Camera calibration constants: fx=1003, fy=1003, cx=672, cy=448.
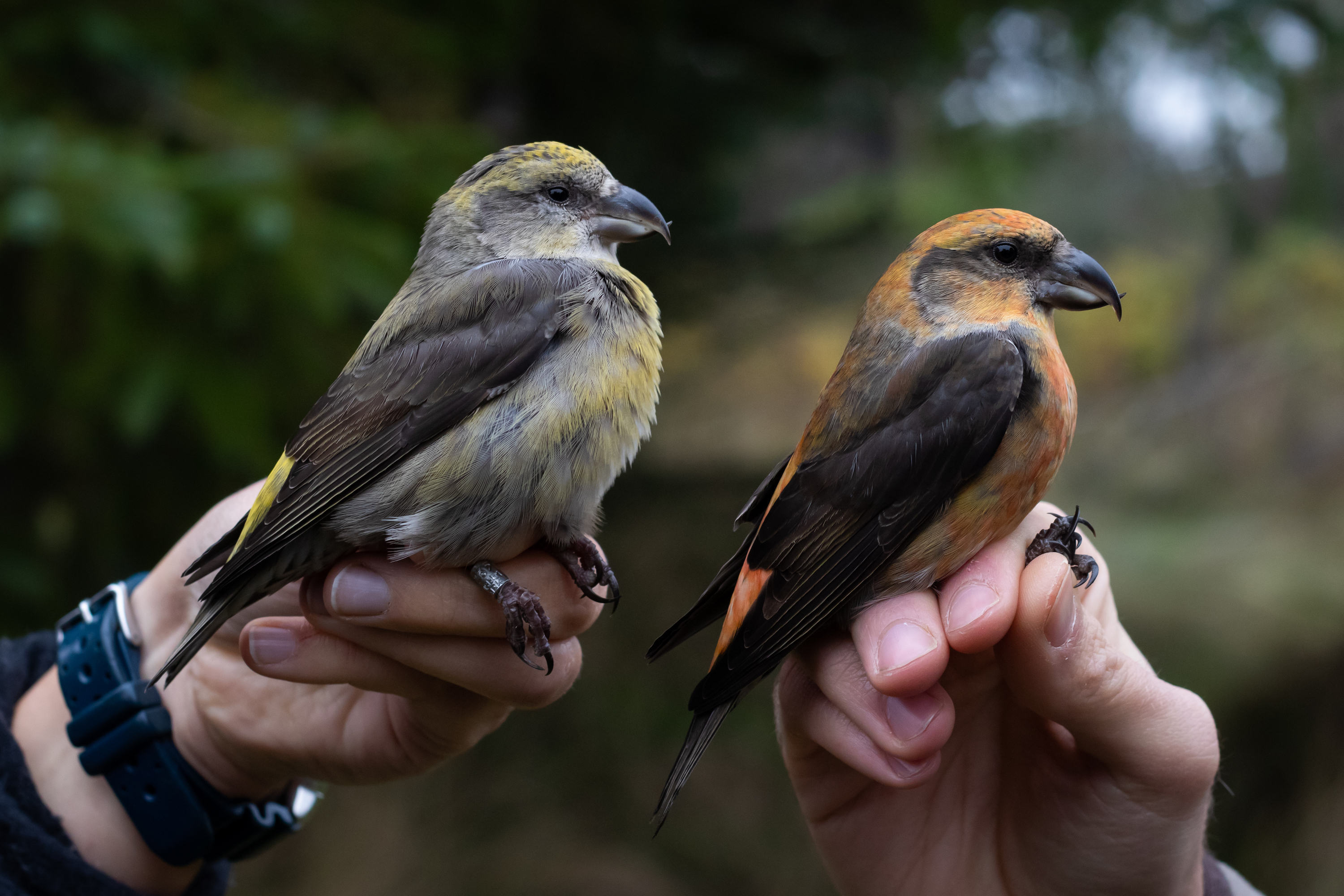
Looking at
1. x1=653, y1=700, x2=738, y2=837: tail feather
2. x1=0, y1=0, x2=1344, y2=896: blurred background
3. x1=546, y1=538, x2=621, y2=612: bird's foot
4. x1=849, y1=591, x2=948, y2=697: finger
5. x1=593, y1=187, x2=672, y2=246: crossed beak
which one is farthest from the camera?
x1=0, y1=0, x2=1344, y2=896: blurred background

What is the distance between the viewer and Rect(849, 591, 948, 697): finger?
191 cm

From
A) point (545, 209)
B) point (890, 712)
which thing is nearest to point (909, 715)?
point (890, 712)

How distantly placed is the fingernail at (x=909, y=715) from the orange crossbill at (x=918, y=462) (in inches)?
9.5

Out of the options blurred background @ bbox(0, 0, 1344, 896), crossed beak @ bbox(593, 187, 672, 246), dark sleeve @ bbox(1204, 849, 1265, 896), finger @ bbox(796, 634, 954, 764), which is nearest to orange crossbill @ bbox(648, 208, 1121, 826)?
finger @ bbox(796, 634, 954, 764)

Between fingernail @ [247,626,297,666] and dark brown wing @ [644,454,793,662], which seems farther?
dark brown wing @ [644,454,793,662]

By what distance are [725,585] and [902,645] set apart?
599 millimetres

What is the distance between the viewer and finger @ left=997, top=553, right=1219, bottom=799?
1.95 meters

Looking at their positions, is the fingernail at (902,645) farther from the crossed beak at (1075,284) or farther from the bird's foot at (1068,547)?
the crossed beak at (1075,284)

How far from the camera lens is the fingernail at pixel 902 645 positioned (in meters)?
1.92

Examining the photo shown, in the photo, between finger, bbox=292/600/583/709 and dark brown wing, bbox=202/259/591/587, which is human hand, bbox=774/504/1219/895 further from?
dark brown wing, bbox=202/259/591/587

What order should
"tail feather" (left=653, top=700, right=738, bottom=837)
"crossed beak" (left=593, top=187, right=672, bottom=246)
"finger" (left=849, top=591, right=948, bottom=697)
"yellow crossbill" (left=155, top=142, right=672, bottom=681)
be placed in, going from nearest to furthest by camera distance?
"finger" (left=849, top=591, right=948, bottom=697)
"tail feather" (left=653, top=700, right=738, bottom=837)
"yellow crossbill" (left=155, top=142, right=672, bottom=681)
"crossed beak" (left=593, top=187, right=672, bottom=246)

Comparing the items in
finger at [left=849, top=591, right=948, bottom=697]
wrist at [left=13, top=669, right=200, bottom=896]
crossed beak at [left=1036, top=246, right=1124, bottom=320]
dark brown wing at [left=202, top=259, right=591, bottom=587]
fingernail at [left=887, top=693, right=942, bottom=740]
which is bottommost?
wrist at [left=13, top=669, right=200, bottom=896]

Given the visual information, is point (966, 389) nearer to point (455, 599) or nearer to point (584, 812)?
point (455, 599)

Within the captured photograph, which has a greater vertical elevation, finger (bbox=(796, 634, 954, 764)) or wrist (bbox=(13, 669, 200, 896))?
finger (bbox=(796, 634, 954, 764))
